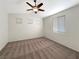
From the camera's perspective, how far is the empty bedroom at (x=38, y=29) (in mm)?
2682

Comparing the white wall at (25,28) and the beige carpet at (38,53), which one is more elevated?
the white wall at (25,28)

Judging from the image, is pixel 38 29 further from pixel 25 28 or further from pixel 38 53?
pixel 38 53

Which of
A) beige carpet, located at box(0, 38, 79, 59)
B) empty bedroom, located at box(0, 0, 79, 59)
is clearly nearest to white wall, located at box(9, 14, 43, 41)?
empty bedroom, located at box(0, 0, 79, 59)

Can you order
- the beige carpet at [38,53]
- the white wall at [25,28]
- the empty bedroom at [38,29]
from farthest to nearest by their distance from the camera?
the white wall at [25,28], the empty bedroom at [38,29], the beige carpet at [38,53]

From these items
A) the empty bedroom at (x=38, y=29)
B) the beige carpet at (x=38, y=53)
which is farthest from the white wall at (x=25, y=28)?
the beige carpet at (x=38, y=53)

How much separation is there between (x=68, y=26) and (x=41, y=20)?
3.80 m

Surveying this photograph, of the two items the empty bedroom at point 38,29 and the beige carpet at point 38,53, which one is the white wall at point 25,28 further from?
the beige carpet at point 38,53

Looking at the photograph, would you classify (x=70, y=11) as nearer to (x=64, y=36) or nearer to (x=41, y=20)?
(x=64, y=36)

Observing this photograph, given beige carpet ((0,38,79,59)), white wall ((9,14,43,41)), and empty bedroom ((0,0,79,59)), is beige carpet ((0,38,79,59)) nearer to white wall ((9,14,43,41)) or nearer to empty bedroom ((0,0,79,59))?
empty bedroom ((0,0,79,59))

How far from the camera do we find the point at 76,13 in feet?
9.48

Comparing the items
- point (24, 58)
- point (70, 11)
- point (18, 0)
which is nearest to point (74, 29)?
point (70, 11)

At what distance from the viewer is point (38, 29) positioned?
21.2 feet

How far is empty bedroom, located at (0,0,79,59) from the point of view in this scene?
268cm

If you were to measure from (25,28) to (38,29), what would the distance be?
154 cm
